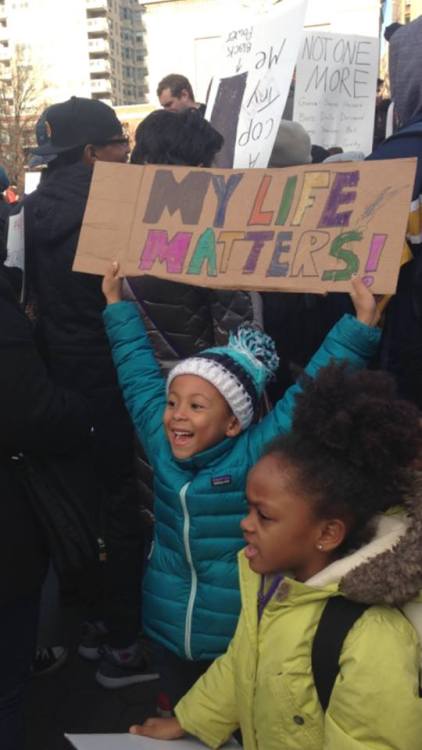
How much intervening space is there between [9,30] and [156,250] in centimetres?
10082

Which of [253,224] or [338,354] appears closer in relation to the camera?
[338,354]

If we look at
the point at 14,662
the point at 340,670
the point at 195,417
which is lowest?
the point at 14,662

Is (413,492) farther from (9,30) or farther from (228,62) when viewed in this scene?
(9,30)

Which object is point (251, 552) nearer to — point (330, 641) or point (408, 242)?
point (330, 641)

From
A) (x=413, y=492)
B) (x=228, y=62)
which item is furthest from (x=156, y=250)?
(x=228, y=62)

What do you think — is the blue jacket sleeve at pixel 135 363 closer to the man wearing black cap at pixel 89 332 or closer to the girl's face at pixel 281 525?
the man wearing black cap at pixel 89 332

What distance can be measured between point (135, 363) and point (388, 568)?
103 centimetres

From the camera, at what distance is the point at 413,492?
4.80 ft

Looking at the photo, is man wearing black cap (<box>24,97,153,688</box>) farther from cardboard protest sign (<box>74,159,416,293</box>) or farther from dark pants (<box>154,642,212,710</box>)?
dark pants (<box>154,642,212,710</box>)

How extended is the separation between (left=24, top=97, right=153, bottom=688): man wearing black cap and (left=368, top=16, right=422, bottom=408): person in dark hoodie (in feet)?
3.43

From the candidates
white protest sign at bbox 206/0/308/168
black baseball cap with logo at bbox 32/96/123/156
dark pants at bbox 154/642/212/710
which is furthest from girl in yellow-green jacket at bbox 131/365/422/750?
black baseball cap with logo at bbox 32/96/123/156

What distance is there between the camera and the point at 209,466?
1965 millimetres

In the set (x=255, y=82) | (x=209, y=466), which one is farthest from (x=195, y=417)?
(x=255, y=82)

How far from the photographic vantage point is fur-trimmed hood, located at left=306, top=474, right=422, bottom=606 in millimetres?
1390
